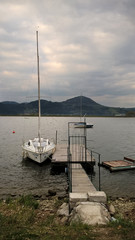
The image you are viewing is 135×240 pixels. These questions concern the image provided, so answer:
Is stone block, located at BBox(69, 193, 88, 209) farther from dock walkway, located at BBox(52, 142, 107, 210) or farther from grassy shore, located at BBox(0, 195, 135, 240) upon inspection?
grassy shore, located at BBox(0, 195, 135, 240)

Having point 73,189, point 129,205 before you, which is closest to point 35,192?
point 73,189

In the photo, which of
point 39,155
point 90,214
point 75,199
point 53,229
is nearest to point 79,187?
point 75,199

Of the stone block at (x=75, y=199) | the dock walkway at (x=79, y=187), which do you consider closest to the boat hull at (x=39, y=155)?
the dock walkway at (x=79, y=187)

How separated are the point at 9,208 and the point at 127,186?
10.3m

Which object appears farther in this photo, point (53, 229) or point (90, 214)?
point (90, 214)

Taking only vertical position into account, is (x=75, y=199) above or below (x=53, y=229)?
above

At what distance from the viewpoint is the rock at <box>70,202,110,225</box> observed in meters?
6.74

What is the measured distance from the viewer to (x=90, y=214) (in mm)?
6984

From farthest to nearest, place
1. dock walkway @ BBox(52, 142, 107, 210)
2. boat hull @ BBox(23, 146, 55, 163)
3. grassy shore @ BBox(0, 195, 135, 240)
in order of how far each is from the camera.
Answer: boat hull @ BBox(23, 146, 55, 163) → dock walkway @ BBox(52, 142, 107, 210) → grassy shore @ BBox(0, 195, 135, 240)

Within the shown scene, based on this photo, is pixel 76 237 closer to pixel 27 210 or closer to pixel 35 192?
A: pixel 27 210

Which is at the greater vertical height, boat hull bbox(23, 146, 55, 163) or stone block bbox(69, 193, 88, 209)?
stone block bbox(69, 193, 88, 209)

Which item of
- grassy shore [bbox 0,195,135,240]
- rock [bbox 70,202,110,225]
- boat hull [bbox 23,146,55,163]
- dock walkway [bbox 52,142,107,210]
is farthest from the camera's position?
boat hull [bbox 23,146,55,163]

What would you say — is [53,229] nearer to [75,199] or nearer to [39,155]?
[75,199]

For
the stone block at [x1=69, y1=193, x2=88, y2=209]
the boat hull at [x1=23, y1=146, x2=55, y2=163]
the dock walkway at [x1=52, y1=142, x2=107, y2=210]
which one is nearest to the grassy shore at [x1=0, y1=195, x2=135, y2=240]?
the stone block at [x1=69, y1=193, x2=88, y2=209]
